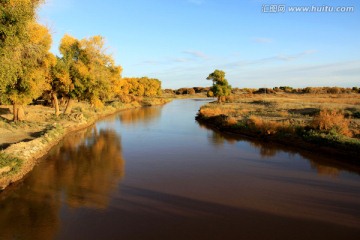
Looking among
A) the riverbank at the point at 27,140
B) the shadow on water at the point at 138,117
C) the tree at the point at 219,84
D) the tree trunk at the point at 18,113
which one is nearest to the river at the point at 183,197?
the riverbank at the point at 27,140

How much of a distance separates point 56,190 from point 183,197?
21.6ft

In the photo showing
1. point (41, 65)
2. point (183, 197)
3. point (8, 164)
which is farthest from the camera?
point (41, 65)

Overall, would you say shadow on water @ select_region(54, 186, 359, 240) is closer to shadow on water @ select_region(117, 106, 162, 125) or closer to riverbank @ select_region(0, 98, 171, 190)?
riverbank @ select_region(0, 98, 171, 190)

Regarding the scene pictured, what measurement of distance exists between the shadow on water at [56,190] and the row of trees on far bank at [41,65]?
235 inches

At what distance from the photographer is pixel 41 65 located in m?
29.3

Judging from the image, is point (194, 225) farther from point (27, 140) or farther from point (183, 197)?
point (27, 140)

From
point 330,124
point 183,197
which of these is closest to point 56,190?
point 183,197

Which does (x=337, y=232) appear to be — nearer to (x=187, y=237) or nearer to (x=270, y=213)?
(x=270, y=213)

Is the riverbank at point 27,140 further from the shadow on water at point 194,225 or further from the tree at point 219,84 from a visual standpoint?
the tree at point 219,84

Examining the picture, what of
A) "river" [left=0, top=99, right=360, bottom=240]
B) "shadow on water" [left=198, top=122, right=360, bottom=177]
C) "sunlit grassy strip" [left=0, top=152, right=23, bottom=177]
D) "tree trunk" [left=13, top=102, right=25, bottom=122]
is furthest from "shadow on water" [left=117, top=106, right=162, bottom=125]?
"sunlit grassy strip" [left=0, top=152, right=23, bottom=177]

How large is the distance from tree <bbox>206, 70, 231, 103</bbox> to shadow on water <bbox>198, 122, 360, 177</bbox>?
48.3 meters

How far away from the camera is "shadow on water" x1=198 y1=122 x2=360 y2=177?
773 inches

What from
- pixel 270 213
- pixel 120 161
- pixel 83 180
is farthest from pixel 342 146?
pixel 83 180

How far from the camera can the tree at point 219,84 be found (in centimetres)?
8227
